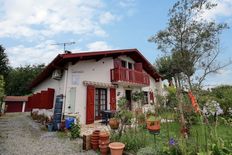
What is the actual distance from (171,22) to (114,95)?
20.3 feet

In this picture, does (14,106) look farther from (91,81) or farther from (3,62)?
(91,81)

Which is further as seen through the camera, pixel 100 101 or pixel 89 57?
pixel 100 101

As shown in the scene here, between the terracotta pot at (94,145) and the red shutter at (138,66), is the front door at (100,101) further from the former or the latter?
the terracotta pot at (94,145)

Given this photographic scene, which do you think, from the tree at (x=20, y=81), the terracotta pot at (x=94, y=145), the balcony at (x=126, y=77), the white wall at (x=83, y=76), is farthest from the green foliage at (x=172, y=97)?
the tree at (x=20, y=81)

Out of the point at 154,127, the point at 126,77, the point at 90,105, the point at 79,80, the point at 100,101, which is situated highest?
the point at 126,77

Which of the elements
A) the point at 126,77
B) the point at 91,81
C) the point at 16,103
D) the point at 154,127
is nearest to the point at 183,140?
the point at 154,127

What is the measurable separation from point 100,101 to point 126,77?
250cm

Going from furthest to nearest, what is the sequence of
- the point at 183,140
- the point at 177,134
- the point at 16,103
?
1. the point at 16,103
2. the point at 177,134
3. the point at 183,140

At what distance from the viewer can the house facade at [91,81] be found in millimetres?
10289

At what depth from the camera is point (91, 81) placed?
11203 mm

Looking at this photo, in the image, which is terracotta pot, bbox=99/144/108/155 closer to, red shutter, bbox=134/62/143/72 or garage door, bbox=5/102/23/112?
red shutter, bbox=134/62/143/72

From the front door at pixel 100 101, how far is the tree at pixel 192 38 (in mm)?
4877

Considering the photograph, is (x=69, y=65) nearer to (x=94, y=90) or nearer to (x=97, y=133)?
(x=94, y=90)

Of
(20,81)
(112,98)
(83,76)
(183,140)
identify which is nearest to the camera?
Result: (183,140)
